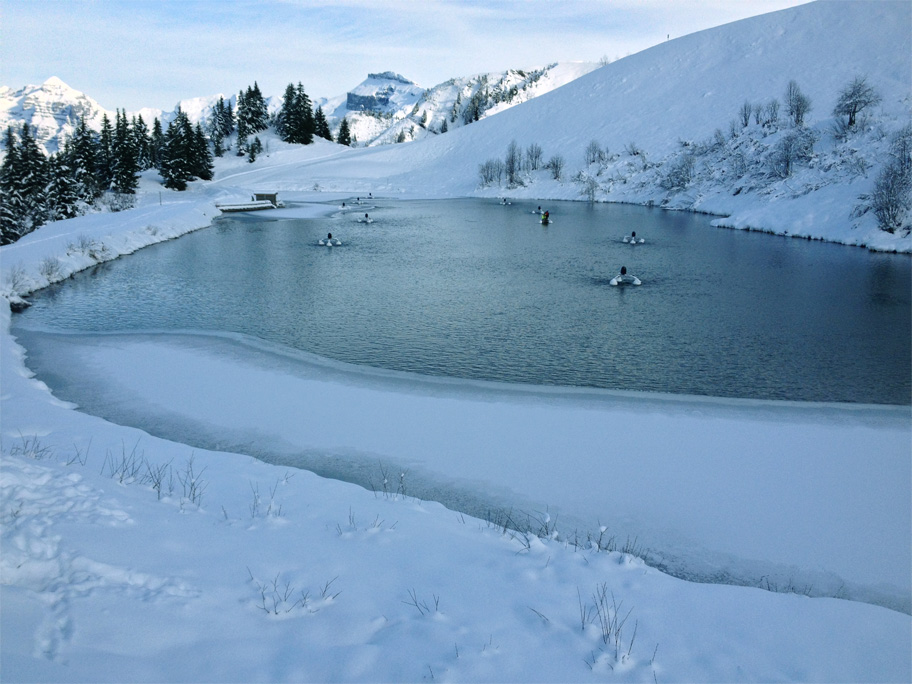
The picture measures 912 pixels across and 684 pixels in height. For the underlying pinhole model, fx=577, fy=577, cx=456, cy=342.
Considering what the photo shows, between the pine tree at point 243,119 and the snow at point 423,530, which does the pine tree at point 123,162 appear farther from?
the snow at point 423,530

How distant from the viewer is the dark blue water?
53.3 feet

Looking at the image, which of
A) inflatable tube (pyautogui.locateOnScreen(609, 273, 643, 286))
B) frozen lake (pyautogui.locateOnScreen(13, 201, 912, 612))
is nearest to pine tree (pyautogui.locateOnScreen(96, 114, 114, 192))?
frozen lake (pyautogui.locateOnScreen(13, 201, 912, 612))

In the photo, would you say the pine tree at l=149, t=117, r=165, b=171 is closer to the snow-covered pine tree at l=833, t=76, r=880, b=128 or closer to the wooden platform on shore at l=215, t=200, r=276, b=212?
the wooden platform on shore at l=215, t=200, r=276, b=212

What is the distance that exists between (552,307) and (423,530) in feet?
53.2

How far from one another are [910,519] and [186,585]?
10238mm

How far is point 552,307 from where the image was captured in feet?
75.0

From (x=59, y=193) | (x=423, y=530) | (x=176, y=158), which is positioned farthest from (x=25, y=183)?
(x=423, y=530)

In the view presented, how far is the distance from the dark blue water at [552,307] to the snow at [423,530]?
1931 mm

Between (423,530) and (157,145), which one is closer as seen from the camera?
(423,530)

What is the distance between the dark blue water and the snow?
193 centimetres

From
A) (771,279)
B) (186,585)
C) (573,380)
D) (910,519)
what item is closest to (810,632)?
(910,519)

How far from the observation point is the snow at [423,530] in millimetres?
4941

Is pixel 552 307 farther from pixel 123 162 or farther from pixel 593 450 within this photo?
pixel 123 162

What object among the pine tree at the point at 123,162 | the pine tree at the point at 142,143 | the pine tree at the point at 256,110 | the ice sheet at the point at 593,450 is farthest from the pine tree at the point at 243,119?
the ice sheet at the point at 593,450
